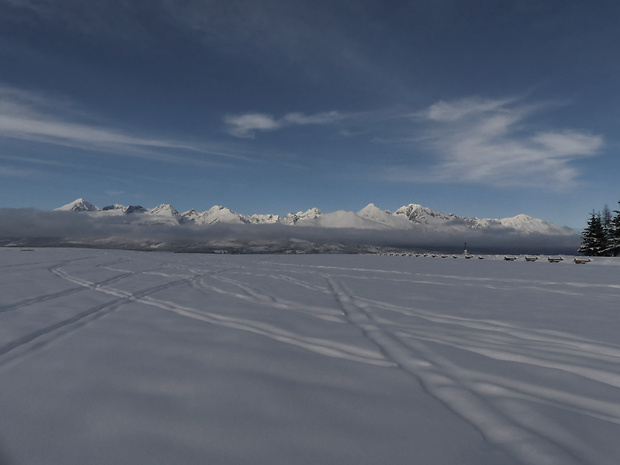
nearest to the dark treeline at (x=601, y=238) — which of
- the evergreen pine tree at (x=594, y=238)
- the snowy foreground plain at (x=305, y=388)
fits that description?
the evergreen pine tree at (x=594, y=238)

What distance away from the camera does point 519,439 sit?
7.86 ft

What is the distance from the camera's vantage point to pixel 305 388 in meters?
3.18

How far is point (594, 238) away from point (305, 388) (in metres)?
85.9

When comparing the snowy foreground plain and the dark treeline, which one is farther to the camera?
the dark treeline

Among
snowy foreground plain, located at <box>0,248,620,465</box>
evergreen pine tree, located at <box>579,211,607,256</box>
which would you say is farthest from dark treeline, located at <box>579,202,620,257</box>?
snowy foreground plain, located at <box>0,248,620,465</box>

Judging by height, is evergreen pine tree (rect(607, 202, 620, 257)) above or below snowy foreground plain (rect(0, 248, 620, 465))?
above

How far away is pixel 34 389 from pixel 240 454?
2.28m

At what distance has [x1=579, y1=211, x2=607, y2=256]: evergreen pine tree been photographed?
2584 inches

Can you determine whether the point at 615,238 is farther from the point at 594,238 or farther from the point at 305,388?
the point at 305,388

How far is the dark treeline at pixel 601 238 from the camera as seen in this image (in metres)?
61.6

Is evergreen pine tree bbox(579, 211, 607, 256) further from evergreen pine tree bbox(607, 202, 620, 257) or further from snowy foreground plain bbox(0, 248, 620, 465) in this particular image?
snowy foreground plain bbox(0, 248, 620, 465)

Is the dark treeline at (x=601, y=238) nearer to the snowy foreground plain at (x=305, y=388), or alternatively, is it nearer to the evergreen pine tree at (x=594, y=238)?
the evergreen pine tree at (x=594, y=238)

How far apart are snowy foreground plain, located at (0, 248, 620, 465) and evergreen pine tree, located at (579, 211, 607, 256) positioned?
7784cm

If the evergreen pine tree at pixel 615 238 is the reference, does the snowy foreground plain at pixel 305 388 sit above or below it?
below
